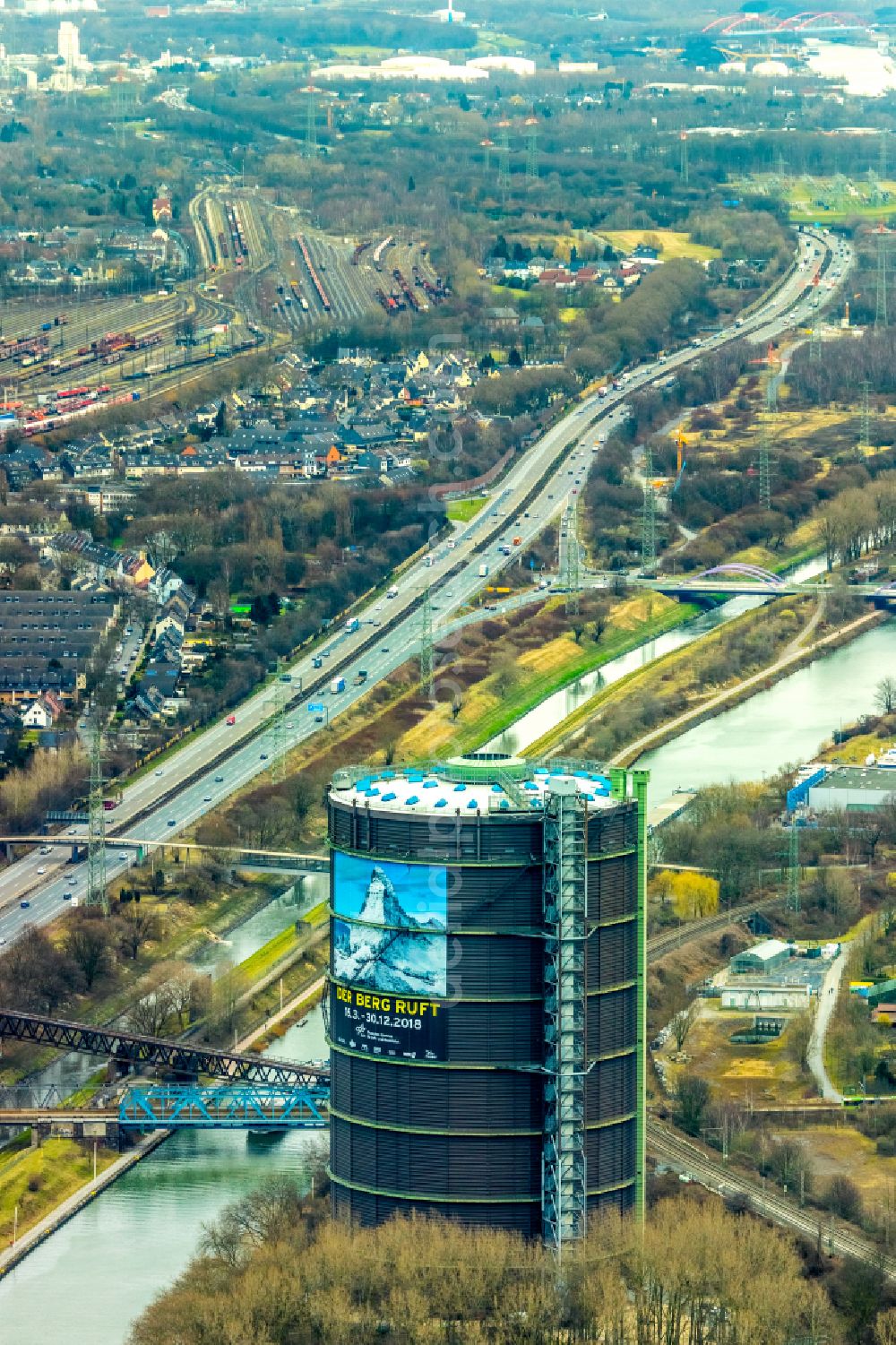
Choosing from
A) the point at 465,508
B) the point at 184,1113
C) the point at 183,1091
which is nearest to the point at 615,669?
the point at 465,508

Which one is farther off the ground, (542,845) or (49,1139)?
(542,845)

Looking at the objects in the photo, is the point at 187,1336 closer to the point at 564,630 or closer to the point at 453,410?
the point at 564,630

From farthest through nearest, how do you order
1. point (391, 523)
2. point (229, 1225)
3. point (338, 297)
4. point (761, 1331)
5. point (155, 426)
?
point (338, 297) → point (155, 426) → point (391, 523) → point (229, 1225) → point (761, 1331)

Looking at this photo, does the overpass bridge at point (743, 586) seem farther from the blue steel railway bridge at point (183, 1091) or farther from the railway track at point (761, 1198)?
the railway track at point (761, 1198)

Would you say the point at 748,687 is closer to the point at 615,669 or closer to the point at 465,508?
the point at 615,669

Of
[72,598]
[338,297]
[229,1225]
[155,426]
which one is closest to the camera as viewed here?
[229,1225]

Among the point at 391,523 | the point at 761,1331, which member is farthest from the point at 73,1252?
the point at 391,523
